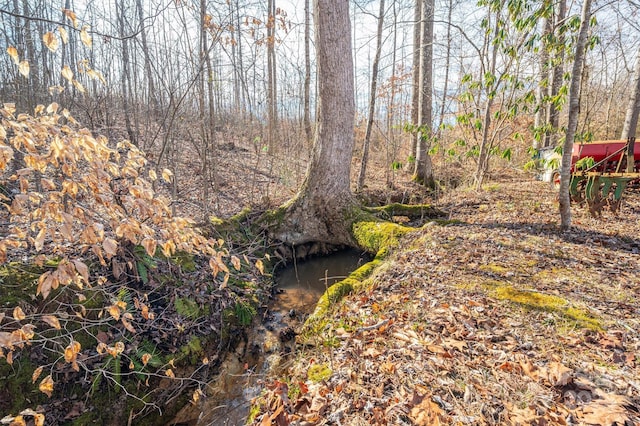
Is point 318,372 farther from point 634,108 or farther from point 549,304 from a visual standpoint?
point 634,108

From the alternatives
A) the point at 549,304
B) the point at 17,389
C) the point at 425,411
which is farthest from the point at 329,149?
the point at 17,389

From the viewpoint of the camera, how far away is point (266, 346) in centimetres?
417

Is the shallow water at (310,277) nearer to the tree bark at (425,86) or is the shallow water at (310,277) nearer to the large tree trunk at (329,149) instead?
the large tree trunk at (329,149)

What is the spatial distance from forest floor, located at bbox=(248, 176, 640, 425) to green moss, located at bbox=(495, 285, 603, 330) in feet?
0.05

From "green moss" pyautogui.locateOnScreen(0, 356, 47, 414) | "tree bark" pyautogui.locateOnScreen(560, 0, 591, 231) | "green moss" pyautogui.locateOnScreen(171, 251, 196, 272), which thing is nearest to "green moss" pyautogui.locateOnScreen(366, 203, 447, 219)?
"tree bark" pyautogui.locateOnScreen(560, 0, 591, 231)

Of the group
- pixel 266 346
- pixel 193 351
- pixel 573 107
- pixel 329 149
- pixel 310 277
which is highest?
pixel 573 107

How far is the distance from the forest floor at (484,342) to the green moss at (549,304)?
14 millimetres

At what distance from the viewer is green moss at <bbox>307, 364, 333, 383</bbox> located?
2.65 metres

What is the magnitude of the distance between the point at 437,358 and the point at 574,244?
11.0 ft

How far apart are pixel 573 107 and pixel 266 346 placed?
5.31 metres

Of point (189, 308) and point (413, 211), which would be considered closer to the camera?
point (189, 308)

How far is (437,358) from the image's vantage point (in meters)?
2.50

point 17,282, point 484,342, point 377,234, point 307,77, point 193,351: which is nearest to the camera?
point 484,342

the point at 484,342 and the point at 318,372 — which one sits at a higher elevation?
the point at 484,342
